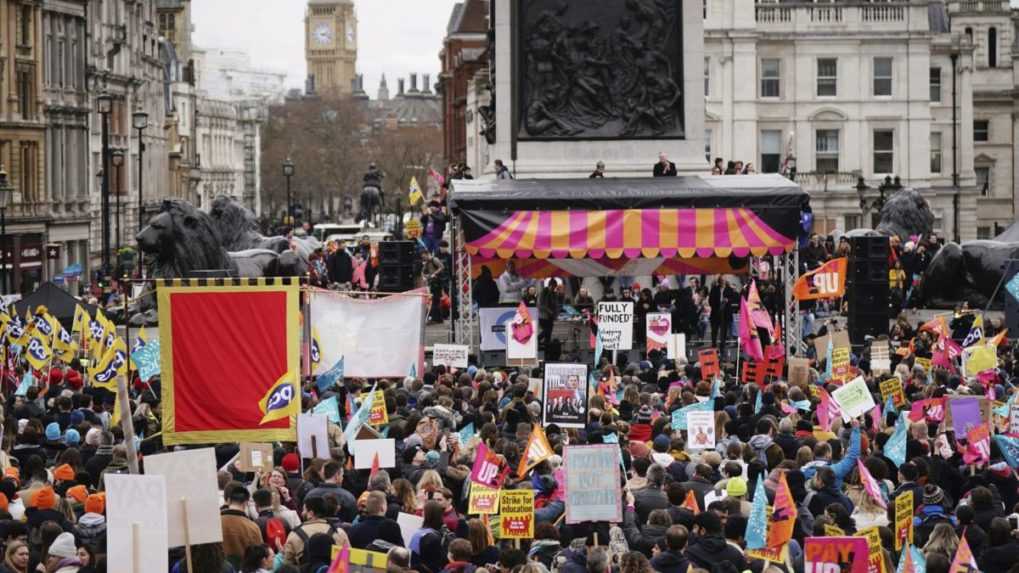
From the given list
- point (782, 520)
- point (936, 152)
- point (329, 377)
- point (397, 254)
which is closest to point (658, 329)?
point (329, 377)

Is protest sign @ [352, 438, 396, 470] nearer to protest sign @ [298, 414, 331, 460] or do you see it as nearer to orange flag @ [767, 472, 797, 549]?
protest sign @ [298, 414, 331, 460]

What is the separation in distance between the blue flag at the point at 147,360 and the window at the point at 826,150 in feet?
165

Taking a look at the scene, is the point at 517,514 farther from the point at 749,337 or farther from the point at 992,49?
the point at 992,49

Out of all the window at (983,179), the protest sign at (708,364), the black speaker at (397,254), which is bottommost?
the protest sign at (708,364)

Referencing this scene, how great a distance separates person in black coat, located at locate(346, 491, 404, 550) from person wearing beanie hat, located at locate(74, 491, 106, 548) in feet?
5.66

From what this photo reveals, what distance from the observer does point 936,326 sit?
28297 millimetres

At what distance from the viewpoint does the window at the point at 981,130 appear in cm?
8506

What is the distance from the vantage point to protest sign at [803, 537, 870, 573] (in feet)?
41.3

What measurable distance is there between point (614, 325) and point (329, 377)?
5432 mm

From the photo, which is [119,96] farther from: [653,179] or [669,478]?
[669,478]

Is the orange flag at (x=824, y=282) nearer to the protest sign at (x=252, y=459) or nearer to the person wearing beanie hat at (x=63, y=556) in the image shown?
the protest sign at (x=252, y=459)

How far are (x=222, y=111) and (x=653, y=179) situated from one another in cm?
14652

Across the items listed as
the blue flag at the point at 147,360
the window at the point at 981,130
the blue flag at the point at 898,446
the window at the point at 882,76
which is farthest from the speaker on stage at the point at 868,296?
the window at the point at 981,130

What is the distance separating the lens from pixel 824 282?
30297 millimetres
